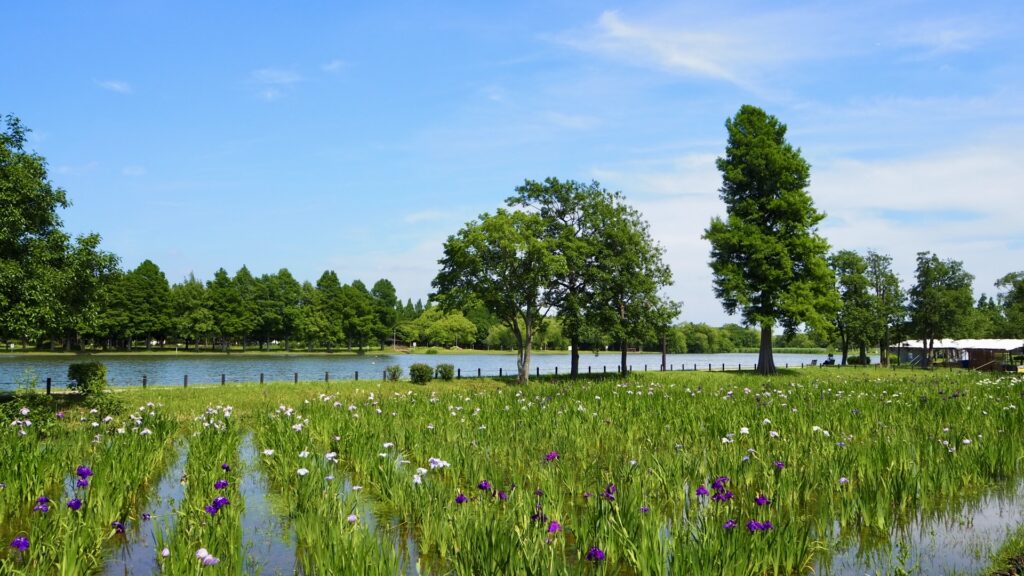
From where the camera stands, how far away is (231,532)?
239 inches

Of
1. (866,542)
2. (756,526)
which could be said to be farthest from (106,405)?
(866,542)

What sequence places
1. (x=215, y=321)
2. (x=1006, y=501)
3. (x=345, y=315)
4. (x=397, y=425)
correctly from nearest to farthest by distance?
(x=1006, y=501), (x=397, y=425), (x=215, y=321), (x=345, y=315)

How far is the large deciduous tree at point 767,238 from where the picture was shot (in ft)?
130

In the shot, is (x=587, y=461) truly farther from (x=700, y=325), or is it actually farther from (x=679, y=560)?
(x=700, y=325)

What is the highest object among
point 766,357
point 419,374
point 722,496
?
point 722,496

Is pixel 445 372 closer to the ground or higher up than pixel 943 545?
closer to the ground

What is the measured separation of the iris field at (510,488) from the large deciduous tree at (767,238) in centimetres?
2492

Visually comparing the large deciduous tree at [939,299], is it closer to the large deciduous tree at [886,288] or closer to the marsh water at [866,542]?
the large deciduous tree at [886,288]

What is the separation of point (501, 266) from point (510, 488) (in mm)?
25246

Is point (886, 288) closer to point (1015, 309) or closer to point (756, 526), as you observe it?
point (1015, 309)

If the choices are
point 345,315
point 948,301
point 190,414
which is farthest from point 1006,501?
point 345,315

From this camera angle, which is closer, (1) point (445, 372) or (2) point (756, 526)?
(2) point (756, 526)

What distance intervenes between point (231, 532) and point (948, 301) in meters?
70.1

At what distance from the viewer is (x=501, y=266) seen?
33.4 metres
